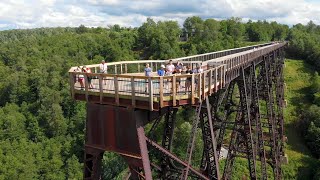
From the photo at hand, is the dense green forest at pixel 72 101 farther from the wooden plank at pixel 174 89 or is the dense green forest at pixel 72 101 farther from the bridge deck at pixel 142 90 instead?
the wooden plank at pixel 174 89

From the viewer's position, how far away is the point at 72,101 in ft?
218

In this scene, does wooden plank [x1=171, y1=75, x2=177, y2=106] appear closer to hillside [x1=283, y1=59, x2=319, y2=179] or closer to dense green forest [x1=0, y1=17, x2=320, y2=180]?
dense green forest [x1=0, y1=17, x2=320, y2=180]

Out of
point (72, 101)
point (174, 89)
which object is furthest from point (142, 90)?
point (72, 101)

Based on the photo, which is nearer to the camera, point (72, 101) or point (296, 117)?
point (296, 117)

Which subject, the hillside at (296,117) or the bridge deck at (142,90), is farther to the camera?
the hillside at (296,117)

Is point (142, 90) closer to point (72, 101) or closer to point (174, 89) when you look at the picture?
point (174, 89)

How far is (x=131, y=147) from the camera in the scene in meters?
10.2

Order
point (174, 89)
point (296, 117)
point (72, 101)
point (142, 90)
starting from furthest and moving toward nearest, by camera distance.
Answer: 1. point (72, 101)
2. point (296, 117)
3. point (142, 90)
4. point (174, 89)

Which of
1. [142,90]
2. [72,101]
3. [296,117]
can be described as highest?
[142,90]

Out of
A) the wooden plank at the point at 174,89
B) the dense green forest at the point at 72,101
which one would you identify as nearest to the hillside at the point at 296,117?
the dense green forest at the point at 72,101

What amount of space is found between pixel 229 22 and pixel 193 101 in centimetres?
10234

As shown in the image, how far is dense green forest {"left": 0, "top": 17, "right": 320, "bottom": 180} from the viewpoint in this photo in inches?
1806

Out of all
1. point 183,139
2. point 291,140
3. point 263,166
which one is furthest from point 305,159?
point 263,166

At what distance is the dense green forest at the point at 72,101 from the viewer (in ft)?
151
